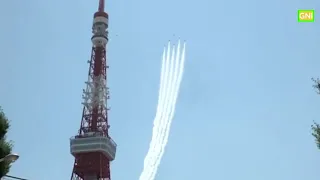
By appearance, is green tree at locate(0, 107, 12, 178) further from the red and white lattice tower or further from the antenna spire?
the antenna spire

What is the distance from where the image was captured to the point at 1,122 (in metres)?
31.3

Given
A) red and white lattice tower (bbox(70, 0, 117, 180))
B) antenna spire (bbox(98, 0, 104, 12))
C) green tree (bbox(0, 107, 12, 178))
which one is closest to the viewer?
green tree (bbox(0, 107, 12, 178))

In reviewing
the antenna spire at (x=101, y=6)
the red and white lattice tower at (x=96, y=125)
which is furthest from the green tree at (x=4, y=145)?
the antenna spire at (x=101, y=6)

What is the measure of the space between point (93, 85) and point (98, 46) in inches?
428

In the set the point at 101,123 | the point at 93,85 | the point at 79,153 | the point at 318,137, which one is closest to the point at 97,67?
the point at 93,85

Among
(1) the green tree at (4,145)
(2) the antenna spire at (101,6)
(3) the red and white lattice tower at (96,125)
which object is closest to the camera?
(1) the green tree at (4,145)

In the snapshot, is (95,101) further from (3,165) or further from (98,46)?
(3,165)

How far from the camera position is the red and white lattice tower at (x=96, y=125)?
4751 inches

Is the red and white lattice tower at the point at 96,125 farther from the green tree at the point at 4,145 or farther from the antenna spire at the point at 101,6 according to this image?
the green tree at the point at 4,145

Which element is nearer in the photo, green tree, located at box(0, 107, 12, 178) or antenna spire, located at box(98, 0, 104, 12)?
green tree, located at box(0, 107, 12, 178)

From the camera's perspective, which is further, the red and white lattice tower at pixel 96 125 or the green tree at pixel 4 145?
the red and white lattice tower at pixel 96 125

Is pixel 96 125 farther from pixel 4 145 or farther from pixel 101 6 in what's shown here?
pixel 4 145

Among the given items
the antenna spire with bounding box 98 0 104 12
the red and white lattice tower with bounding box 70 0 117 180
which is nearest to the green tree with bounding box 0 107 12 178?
the red and white lattice tower with bounding box 70 0 117 180

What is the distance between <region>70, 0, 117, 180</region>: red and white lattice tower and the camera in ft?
396
